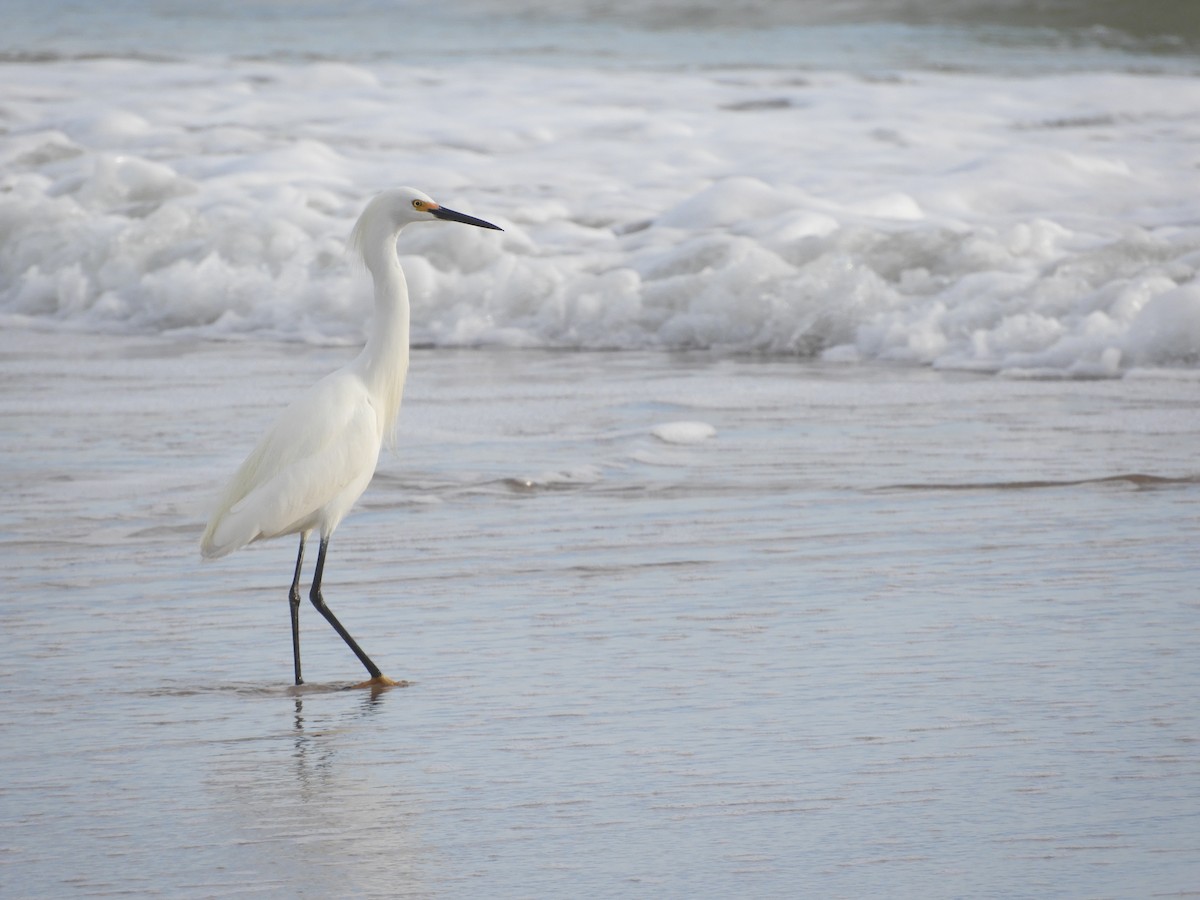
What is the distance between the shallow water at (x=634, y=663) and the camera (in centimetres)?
275

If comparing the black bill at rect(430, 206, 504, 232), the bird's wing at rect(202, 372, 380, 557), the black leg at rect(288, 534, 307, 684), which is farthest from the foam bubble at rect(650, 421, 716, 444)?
the black leg at rect(288, 534, 307, 684)

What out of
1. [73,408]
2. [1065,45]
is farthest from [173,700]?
[1065,45]

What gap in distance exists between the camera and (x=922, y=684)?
11.8ft

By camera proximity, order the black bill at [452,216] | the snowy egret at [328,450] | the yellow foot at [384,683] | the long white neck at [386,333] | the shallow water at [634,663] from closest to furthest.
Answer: the shallow water at [634,663], the yellow foot at [384,683], the snowy egret at [328,450], the long white neck at [386,333], the black bill at [452,216]

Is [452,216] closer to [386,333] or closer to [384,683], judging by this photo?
[386,333]

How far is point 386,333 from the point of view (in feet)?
14.3

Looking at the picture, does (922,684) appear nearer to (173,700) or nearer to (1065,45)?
(173,700)

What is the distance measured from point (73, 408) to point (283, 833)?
4.84m

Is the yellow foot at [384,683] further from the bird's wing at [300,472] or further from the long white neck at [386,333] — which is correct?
the long white neck at [386,333]

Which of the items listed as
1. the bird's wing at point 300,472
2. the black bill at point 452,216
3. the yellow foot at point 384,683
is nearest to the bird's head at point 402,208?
the black bill at point 452,216

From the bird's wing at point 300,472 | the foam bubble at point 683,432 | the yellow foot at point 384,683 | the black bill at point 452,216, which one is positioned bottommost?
the foam bubble at point 683,432

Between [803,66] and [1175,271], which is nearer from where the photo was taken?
[1175,271]

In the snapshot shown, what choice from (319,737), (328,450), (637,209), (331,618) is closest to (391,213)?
(328,450)

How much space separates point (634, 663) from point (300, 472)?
85 centimetres
